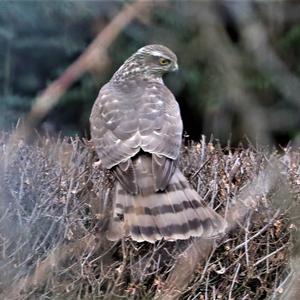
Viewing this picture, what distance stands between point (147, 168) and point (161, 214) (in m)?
0.34

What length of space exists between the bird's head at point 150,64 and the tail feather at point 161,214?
174cm

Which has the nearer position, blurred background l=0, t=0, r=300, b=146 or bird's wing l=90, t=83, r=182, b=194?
bird's wing l=90, t=83, r=182, b=194

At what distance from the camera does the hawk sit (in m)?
4.64

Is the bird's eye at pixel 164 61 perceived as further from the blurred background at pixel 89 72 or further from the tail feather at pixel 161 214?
the tail feather at pixel 161 214

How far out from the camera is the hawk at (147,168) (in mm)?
4645

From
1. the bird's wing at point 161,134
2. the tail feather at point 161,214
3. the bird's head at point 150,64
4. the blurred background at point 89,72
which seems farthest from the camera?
the bird's head at point 150,64

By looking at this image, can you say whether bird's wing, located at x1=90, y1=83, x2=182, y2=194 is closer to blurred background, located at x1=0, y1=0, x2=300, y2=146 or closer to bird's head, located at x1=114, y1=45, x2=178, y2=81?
blurred background, located at x1=0, y1=0, x2=300, y2=146

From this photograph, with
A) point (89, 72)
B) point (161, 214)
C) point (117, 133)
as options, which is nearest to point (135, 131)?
point (117, 133)

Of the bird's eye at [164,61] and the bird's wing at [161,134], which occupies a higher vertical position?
the bird's wing at [161,134]

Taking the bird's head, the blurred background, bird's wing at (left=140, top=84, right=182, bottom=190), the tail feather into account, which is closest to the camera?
the tail feather

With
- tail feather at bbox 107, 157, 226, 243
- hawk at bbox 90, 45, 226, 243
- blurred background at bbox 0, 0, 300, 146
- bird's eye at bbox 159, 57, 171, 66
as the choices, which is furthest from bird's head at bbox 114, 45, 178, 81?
tail feather at bbox 107, 157, 226, 243

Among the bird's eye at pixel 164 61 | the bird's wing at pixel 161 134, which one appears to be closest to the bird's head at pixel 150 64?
the bird's eye at pixel 164 61

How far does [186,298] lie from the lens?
4.29 metres

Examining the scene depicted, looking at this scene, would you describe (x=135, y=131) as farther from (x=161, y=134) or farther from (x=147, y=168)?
(x=147, y=168)
